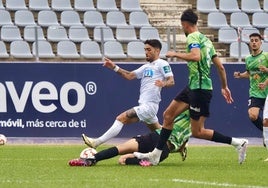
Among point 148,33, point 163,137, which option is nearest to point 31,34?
point 148,33

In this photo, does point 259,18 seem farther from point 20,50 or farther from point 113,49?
point 20,50

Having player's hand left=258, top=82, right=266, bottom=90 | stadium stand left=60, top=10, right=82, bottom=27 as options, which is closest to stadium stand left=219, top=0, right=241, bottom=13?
stadium stand left=60, top=10, right=82, bottom=27

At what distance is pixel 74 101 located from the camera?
2094 centimetres

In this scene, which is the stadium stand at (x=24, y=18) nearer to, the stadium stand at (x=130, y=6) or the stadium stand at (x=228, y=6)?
the stadium stand at (x=130, y=6)

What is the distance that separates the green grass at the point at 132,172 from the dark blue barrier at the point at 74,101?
Answer: 3660mm

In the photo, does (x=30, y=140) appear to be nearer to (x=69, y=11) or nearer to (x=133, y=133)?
(x=133, y=133)

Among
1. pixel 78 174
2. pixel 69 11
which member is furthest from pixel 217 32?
pixel 78 174

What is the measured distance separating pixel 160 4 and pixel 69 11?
3.64m

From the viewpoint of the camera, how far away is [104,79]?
21312mm

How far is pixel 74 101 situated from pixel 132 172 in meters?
8.66

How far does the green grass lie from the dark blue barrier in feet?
12.0

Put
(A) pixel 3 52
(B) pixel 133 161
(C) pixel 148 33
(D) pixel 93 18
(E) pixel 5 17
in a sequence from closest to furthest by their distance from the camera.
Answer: (B) pixel 133 161, (A) pixel 3 52, (C) pixel 148 33, (E) pixel 5 17, (D) pixel 93 18

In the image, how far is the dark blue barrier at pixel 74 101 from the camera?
20641 millimetres

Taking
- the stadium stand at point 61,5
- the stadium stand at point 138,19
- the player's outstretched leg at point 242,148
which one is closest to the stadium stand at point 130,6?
the stadium stand at point 138,19
